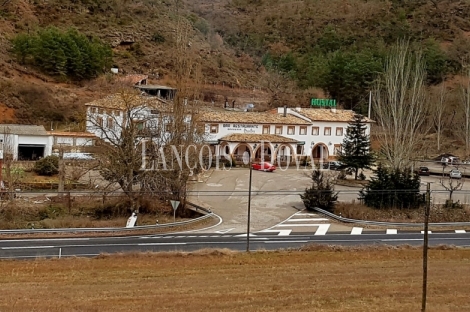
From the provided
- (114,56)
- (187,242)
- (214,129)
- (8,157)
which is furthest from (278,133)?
(114,56)

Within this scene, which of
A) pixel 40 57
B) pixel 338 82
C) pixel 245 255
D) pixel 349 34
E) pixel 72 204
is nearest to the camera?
pixel 245 255

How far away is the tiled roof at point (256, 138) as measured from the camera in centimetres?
5000

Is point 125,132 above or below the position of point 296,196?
above

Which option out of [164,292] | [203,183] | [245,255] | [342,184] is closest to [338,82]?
[342,184]

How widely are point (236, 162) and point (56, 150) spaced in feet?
55.7

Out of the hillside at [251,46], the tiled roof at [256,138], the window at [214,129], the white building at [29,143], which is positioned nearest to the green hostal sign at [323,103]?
the tiled roof at [256,138]

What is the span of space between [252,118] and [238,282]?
3726cm

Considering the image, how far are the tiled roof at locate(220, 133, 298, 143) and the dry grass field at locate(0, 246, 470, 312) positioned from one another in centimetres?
2821

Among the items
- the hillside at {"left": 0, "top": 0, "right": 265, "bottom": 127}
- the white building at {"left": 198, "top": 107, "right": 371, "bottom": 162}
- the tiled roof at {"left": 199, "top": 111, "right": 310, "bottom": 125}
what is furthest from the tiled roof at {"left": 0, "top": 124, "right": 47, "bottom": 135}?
the tiled roof at {"left": 199, "top": 111, "right": 310, "bottom": 125}

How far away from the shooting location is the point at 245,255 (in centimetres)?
2162

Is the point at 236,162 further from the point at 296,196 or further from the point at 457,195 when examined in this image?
the point at 457,195

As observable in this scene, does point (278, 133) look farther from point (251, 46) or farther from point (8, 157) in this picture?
point (251, 46)

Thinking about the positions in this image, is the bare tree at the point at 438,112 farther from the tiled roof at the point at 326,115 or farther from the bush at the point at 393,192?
the bush at the point at 393,192

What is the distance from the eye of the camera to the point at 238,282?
16.8 m
